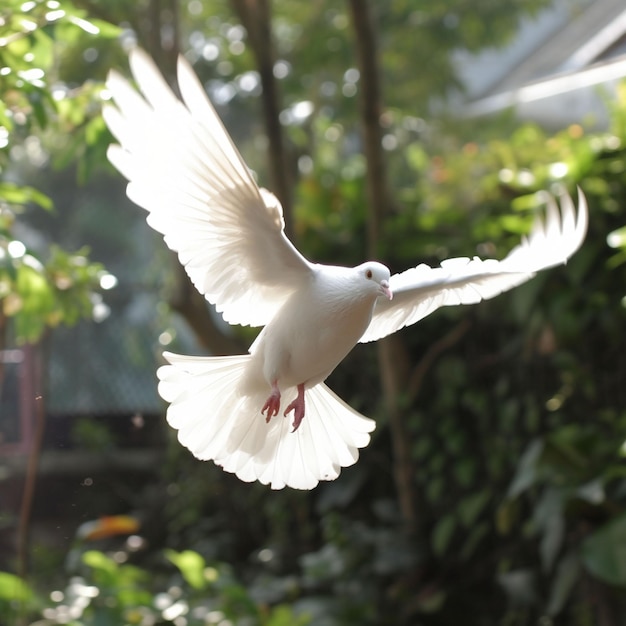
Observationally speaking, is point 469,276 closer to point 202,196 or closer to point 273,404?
point 273,404

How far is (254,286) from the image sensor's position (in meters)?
1.83

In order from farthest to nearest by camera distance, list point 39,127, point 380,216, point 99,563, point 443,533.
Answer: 1. point 380,216
2. point 443,533
3. point 99,563
4. point 39,127

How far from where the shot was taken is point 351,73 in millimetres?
7305

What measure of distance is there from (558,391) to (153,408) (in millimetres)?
3566

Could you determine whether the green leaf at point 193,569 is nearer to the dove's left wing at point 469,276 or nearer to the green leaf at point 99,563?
the green leaf at point 99,563

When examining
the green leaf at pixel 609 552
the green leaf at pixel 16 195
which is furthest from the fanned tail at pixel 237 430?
the green leaf at pixel 609 552

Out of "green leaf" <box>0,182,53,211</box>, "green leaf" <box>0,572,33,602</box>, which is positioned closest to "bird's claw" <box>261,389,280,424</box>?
"green leaf" <box>0,182,53,211</box>

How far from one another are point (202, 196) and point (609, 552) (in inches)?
106

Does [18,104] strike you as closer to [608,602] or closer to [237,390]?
[237,390]

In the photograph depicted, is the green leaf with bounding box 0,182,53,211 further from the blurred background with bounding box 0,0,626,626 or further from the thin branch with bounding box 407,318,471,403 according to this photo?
the thin branch with bounding box 407,318,471,403

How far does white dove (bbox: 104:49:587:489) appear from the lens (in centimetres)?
150

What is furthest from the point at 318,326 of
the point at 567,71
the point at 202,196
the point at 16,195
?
the point at 567,71

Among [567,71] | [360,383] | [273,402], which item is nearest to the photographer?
[273,402]

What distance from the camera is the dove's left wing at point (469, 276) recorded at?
1995 millimetres
